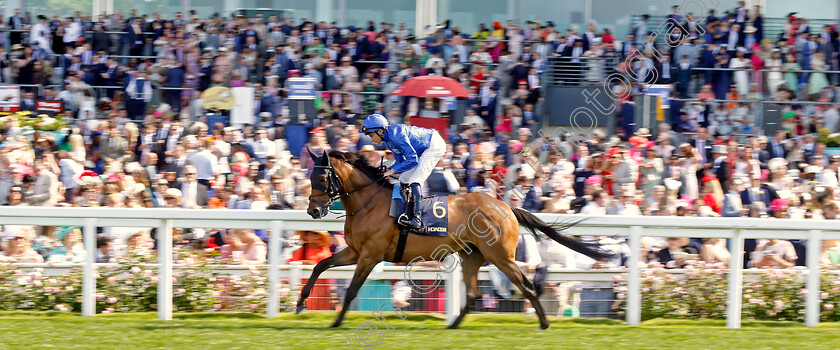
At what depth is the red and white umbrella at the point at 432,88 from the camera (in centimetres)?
1016

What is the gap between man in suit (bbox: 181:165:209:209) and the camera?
8281mm

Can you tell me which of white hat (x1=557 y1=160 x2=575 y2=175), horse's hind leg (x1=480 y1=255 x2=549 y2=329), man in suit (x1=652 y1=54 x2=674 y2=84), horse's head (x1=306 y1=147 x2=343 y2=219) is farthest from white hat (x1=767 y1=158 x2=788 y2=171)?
horse's head (x1=306 y1=147 x2=343 y2=219)

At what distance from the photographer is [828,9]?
13.2 metres

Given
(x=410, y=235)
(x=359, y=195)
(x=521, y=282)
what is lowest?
(x=521, y=282)

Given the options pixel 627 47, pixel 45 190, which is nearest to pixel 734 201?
pixel 627 47

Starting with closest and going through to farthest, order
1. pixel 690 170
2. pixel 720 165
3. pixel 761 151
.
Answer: pixel 690 170 → pixel 720 165 → pixel 761 151

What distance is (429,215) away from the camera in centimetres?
572

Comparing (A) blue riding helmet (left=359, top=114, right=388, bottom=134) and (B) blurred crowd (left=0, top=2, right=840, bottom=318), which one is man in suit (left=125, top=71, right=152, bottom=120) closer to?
(B) blurred crowd (left=0, top=2, right=840, bottom=318)

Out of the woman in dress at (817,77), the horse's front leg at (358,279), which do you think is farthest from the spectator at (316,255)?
the woman in dress at (817,77)

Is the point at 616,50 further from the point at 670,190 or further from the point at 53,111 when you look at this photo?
the point at 53,111

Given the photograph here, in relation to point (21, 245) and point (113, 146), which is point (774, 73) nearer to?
point (113, 146)

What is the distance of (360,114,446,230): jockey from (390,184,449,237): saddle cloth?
0.12 feet

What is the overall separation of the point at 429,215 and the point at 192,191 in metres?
3.36

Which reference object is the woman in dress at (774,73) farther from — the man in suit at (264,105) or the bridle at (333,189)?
the bridle at (333,189)
